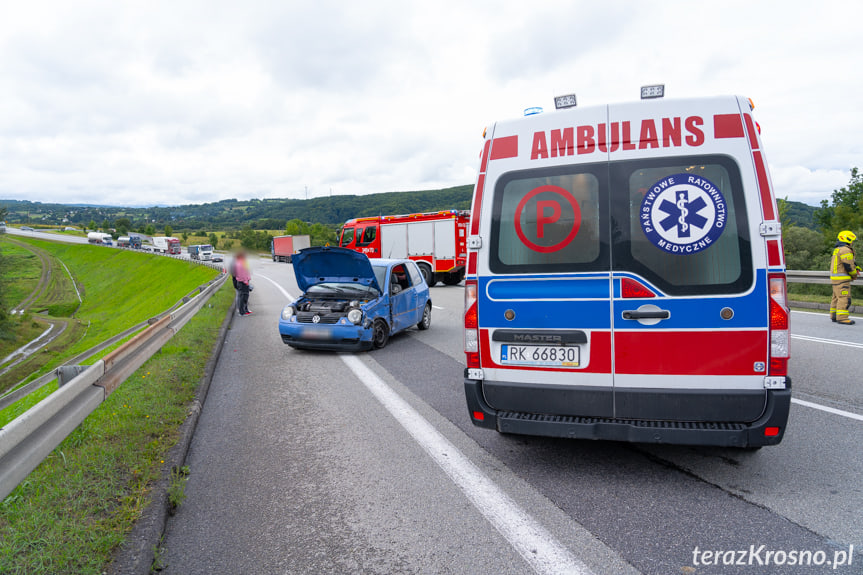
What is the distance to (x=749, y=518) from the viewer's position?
10.6 ft

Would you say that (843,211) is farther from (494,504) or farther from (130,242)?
(130,242)

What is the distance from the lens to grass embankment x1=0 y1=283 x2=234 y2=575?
285cm

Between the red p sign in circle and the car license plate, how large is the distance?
0.69m

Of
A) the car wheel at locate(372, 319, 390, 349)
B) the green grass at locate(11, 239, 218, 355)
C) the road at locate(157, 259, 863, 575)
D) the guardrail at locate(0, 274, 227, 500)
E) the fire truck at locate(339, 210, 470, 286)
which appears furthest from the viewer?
the green grass at locate(11, 239, 218, 355)

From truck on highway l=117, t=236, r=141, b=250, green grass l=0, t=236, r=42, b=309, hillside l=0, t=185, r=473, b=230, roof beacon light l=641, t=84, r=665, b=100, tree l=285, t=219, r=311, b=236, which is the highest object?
hillside l=0, t=185, r=473, b=230

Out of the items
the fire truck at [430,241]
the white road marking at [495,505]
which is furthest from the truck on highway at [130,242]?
the white road marking at [495,505]

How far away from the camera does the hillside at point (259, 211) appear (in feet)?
305

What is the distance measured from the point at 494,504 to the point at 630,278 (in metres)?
1.72

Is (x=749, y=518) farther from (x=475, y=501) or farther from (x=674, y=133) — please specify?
(x=674, y=133)

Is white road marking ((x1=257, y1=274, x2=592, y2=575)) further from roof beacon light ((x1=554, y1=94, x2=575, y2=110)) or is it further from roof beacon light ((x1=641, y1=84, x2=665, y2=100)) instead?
roof beacon light ((x1=641, y1=84, x2=665, y2=100))

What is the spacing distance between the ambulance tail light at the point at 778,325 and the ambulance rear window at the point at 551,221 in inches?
39.6

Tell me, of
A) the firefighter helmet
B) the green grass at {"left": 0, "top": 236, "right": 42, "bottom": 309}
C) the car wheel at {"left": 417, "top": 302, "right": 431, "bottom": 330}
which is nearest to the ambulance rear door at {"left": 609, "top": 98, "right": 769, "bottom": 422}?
the car wheel at {"left": 417, "top": 302, "right": 431, "bottom": 330}

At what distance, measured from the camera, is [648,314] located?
366 cm

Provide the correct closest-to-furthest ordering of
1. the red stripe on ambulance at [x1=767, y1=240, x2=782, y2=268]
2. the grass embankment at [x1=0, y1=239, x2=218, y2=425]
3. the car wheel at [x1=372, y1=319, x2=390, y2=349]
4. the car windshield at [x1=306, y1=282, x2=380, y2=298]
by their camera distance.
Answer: the red stripe on ambulance at [x1=767, y1=240, x2=782, y2=268] < the car wheel at [x1=372, y1=319, x2=390, y2=349] < the car windshield at [x1=306, y1=282, x2=380, y2=298] < the grass embankment at [x1=0, y1=239, x2=218, y2=425]
